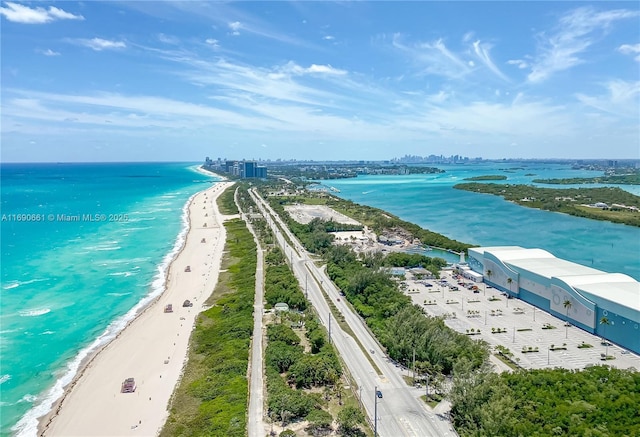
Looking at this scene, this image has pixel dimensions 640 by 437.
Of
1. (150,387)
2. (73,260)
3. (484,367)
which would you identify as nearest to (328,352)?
(484,367)

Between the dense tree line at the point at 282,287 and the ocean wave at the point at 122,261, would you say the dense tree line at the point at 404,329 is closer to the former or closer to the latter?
the dense tree line at the point at 282,287

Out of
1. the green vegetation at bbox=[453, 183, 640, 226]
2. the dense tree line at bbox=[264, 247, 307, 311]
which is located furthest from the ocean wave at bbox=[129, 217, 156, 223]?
the green vegetation at bbox=[453, 183, 640, 226]

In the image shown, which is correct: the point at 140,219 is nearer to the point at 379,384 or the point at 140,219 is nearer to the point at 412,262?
the point at 412,262

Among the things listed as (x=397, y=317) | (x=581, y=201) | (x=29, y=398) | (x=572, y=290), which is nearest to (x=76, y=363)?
(x=29, y=398)

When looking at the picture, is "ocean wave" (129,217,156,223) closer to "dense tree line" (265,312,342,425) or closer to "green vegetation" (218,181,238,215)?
"green vegetation" (218,181,238,215)

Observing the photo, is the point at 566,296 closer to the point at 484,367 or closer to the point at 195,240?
the point at 484,367

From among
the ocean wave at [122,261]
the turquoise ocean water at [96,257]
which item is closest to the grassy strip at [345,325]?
the turquoise ocean water at [96,257]
